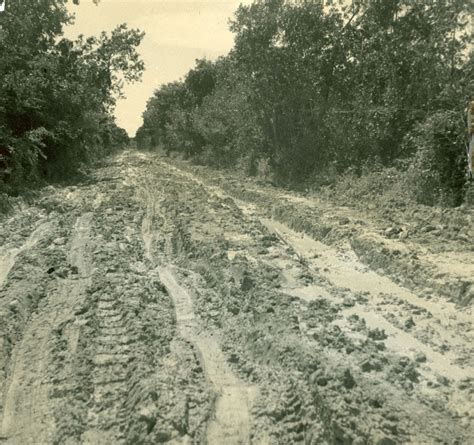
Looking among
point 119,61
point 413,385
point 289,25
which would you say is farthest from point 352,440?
point 119,61

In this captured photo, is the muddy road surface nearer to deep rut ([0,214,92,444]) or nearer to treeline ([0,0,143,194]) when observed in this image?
deep rut ([0,214,92,444])

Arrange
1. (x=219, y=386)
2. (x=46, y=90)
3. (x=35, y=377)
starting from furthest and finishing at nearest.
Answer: (x=46, y=90)
(x=35, y=377)
(x=219, y=386)

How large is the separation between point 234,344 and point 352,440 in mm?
2248

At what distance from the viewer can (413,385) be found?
4.51 m

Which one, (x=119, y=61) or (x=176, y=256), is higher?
(x=119, y=61)

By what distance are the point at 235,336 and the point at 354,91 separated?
1565cm

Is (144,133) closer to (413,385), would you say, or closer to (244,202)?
(244,202)

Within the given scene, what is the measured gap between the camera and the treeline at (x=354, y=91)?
540 inches

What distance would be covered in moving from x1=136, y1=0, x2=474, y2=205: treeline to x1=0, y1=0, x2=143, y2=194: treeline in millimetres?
6199

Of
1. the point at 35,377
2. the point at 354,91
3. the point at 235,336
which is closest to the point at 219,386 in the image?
the point at 235,336

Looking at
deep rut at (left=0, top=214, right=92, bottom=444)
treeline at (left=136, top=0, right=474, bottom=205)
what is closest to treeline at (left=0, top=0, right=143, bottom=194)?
treeline at (left=136, top=0, right=474, bottom=205)

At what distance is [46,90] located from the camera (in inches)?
770

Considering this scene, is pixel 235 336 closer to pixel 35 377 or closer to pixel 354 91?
pixel 35 377

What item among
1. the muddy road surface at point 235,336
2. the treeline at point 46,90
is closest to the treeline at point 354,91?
the muddy road surface at point 235,336
